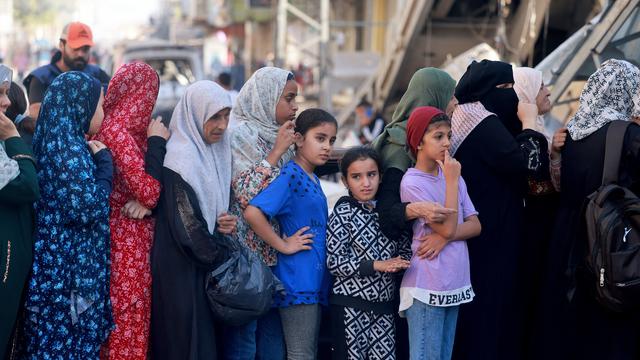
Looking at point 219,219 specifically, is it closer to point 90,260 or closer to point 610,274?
point 90,260

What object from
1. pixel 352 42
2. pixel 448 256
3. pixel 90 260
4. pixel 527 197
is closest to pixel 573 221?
pixel 527 197

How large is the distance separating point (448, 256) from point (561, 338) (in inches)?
30.6

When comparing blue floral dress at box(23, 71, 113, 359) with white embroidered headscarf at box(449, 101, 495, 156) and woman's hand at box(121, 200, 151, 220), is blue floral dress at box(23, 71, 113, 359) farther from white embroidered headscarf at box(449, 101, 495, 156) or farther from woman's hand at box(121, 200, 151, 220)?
white embroidered headscarf at box(449, 101, 495, 156)

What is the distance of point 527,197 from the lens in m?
4.75

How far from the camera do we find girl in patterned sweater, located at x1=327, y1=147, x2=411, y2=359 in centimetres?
430

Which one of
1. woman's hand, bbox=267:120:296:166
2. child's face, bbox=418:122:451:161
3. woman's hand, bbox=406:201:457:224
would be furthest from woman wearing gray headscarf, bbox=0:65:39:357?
child's face, bbox=418:122:451:161

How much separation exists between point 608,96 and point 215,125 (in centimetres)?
192

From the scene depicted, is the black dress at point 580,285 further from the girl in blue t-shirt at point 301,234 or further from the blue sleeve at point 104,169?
the blue sleeve at point 104,169

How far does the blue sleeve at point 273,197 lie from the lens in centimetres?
423

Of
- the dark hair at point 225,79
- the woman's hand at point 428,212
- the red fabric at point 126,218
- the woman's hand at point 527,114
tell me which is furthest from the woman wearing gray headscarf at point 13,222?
the dark hair at point 225,79

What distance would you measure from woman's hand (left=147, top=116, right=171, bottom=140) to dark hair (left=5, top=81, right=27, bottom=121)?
4.33 ft

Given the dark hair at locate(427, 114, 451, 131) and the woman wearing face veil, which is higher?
the dark hair at locate(427, 114, 451, 131)

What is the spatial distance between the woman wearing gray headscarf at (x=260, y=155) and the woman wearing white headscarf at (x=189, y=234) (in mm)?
191

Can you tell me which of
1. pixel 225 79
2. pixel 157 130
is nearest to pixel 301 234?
pixel 157 130
